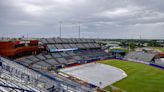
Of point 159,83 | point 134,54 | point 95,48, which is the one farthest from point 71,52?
point 159,83

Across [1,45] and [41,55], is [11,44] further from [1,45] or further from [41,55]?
[41,55]

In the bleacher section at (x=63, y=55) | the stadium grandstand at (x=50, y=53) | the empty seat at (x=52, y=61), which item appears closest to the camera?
the stadium grandstand at (x=50, y=53)

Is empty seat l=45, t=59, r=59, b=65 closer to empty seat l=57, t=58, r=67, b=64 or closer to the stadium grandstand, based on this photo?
the stadium grandstand

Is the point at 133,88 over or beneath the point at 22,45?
beneath

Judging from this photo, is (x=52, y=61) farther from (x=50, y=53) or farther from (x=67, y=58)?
(x=67, y=58)

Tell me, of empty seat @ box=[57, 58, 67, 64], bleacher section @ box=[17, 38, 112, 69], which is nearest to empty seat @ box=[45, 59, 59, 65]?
bleacher section @ box=[17, 38, 112, 69]

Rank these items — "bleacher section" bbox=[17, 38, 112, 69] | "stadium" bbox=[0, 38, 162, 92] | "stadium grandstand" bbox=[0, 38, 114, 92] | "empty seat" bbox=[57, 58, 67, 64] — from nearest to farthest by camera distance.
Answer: "stadium" bbox=[0, 38, 162, 92], "stadium grandstand" bbox=[0, 38, 114, 92], "bleacher section" bbox=[17, 38, 112, 69], "empty seat" bbox=[57, 58, 67, 64]

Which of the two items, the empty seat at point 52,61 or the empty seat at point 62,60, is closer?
the empty seat at point 52,61

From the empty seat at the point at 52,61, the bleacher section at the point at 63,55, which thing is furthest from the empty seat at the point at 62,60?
the empty seat at the point at 52,61

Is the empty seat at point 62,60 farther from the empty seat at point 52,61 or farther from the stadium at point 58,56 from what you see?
the empty seat at point 52,61

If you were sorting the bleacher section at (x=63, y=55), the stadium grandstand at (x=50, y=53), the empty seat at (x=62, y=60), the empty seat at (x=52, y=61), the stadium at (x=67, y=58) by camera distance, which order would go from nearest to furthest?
the stadium at (x=67, y=58) < the stadium grandstand at (x=50, y=53) < the bleacher section at (x=63, y=55) < the empty seat at (x=52, y=61) < the empty seat at (x=62, y=60)

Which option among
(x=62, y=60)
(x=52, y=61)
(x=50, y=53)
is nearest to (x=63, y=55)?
(x=50, y=53)
